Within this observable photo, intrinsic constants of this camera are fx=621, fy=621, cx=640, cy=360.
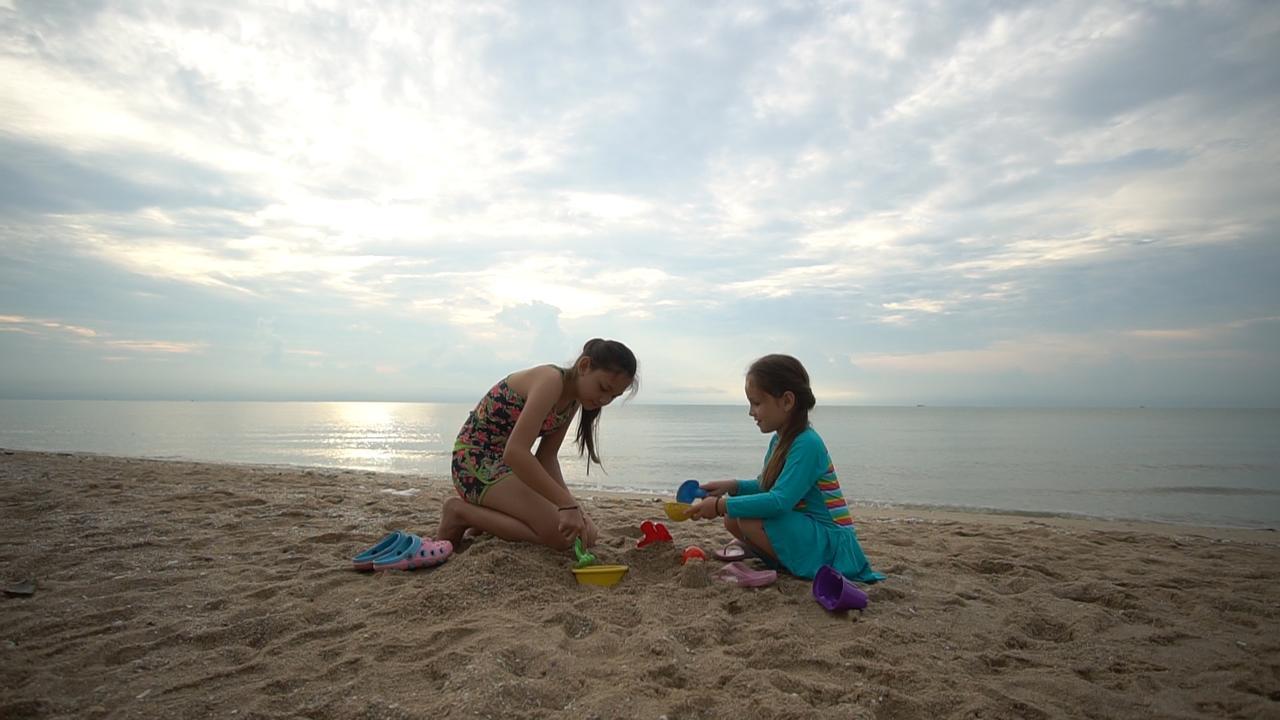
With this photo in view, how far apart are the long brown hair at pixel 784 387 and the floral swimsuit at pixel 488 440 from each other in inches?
51.8

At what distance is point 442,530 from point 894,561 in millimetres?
3066

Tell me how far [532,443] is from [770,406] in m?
1.41

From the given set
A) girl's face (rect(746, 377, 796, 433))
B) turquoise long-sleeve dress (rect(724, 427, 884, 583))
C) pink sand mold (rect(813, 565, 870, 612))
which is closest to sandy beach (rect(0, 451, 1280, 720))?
pink sand mold (rect(813, 565, 870, 612))

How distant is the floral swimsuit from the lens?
412cm

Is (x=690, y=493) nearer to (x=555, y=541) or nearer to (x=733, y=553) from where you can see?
(x=733, y=553)

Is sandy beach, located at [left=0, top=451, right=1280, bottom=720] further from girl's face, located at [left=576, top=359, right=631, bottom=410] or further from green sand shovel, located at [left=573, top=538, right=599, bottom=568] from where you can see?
girl's face, located at [left=576, top=359, right=631, bottom=410]

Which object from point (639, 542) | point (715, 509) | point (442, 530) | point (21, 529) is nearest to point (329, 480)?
point (21, 529)

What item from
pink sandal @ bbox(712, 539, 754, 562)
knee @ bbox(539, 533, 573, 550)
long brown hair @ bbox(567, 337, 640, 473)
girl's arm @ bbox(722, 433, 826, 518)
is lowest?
pink sandal @ bbox(712, 539, 754, 562)

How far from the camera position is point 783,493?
3.44 m

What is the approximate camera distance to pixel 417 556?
3.74m

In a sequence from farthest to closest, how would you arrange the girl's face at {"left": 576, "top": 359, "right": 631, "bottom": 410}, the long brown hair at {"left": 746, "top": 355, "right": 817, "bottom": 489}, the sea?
the sea
the girl's face at {"left": 576, "top": 359, "right": 631, "bottom": 410}
the long brown hair at {"left": 746, "top": 355, "right": 817, "bottom": 489}

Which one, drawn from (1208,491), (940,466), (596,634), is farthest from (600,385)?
(940,466)

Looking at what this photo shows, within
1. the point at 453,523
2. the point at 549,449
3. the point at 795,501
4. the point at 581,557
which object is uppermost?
the point at 549,449

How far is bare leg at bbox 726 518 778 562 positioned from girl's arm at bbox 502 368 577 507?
1.06m
